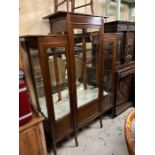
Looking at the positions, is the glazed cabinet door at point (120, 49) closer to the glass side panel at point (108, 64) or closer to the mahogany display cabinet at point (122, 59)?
the mahogany display cabinet at point (122, 59)

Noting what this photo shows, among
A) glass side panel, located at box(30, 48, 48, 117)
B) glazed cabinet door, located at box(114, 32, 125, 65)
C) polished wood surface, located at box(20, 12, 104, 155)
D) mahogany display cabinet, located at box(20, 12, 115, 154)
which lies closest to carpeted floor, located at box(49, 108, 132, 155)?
polished wood surface, located at box(20, 12, 104, 155)

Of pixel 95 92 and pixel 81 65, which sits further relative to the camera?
pixel 95 92

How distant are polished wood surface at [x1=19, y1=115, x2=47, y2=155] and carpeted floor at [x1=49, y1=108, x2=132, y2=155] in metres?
0.61

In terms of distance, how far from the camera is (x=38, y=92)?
1.83m

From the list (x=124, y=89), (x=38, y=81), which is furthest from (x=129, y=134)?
(x=124, y=89)

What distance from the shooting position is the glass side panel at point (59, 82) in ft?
5.40

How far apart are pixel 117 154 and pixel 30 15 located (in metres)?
2.06

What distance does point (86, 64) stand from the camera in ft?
6.98

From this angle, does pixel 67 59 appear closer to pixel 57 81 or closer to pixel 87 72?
pixel 57 81

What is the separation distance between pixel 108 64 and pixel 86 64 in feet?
1.36

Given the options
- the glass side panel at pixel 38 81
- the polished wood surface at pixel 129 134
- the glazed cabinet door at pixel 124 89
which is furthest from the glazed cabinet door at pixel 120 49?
the polished wood surface at pixel 129 134
